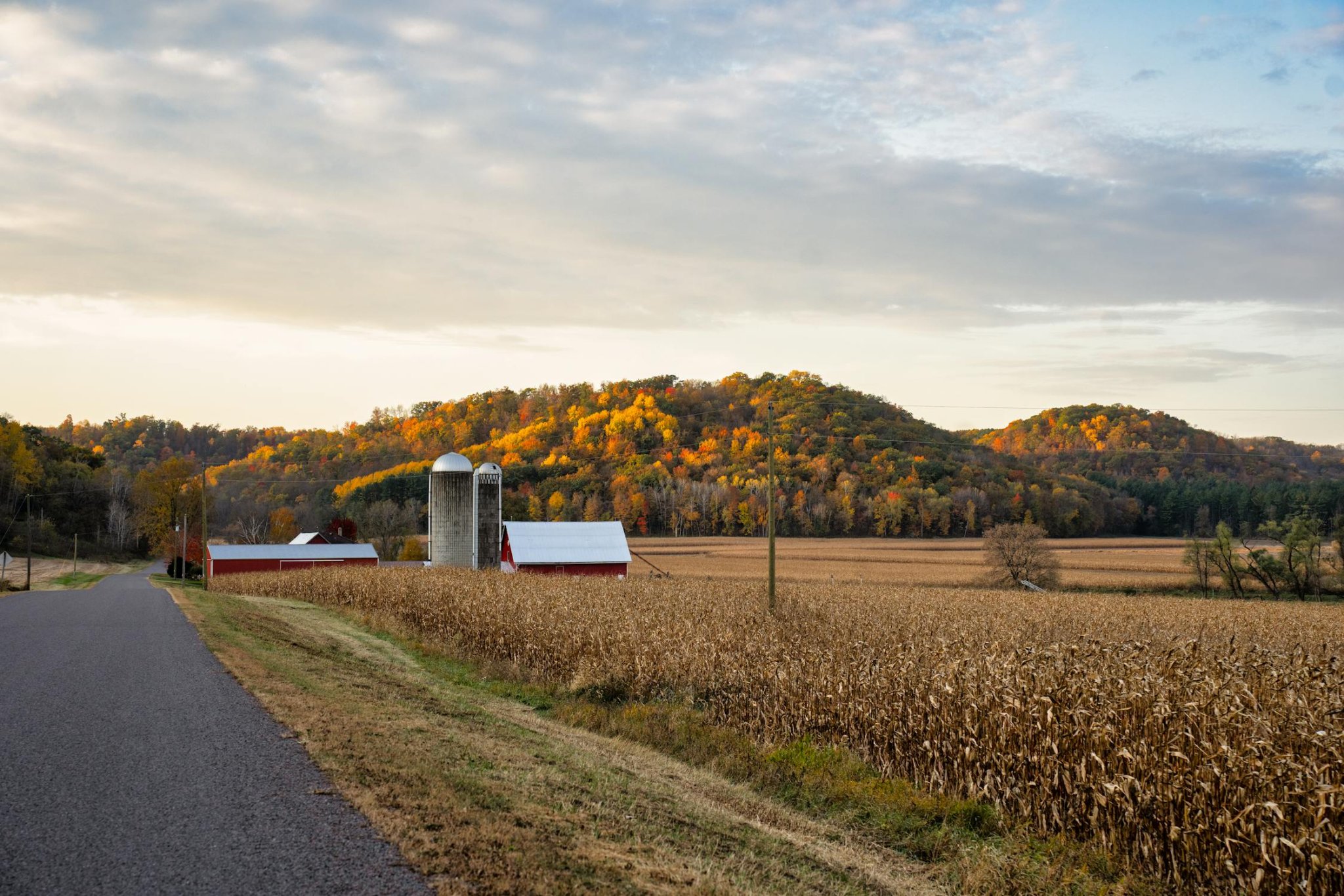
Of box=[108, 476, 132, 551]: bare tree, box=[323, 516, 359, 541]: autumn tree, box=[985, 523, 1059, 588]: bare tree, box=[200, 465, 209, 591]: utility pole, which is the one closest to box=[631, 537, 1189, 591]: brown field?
box=[985, 523, 1059, 588]: bare tree

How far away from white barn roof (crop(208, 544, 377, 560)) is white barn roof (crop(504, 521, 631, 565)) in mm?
18006

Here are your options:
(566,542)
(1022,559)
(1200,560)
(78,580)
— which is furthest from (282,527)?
(1200,560)

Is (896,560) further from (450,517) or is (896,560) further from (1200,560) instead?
(450,517)

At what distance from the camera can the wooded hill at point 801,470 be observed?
76062mm

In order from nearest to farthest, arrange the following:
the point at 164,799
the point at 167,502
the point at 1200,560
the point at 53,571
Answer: the point at 164,799
the point at 1200,560
the point at 53,571
the point at 167,502

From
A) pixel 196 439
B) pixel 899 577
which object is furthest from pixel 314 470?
pixel 899 577

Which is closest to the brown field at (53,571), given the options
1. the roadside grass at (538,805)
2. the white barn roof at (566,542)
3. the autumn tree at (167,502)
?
the autumn tree at (167,502)

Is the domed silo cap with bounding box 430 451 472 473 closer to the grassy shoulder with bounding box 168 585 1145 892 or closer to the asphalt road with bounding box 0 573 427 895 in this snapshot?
the grassy shoulder with bounding box 168 585 1145 892

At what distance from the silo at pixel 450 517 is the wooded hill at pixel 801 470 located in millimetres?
24250

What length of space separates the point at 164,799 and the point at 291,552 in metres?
60.3

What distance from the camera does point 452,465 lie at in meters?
55.1

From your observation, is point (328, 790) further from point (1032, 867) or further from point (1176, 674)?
point (1176, 674)

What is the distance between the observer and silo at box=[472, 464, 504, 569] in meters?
53.7

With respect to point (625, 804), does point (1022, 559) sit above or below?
below
